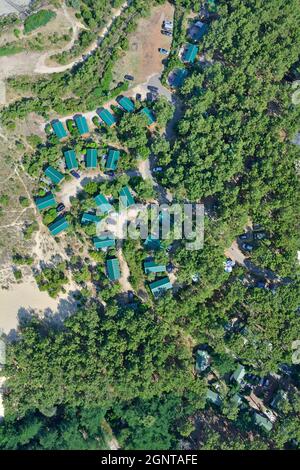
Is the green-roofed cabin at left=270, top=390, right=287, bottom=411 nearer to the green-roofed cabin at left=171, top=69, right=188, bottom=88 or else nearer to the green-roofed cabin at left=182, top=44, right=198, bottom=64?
the green-roofed cabin at left=171, top=69, right=188, bottom=88

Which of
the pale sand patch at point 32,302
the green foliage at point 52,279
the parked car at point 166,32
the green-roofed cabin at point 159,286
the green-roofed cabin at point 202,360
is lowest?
the green-roofed cabin at point 202,360

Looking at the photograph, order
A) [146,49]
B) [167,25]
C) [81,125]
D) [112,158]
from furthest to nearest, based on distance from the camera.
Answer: [167,25] → [146,49] → [81,125] → [112,158]

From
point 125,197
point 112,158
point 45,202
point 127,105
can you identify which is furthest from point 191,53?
point 45,202

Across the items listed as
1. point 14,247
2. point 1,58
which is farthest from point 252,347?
point 1,58

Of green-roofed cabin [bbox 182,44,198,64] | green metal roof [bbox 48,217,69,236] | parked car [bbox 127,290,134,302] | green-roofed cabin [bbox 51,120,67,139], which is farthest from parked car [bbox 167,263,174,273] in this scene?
green-roofed cabin [bbox 182,44,198,64]

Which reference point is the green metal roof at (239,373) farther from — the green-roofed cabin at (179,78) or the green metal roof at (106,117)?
the green-roofed cabin at (179,78)

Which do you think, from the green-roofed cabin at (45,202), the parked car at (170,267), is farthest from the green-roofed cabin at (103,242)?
the parked car at (170,267)

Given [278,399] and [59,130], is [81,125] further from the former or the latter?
[278,399]
